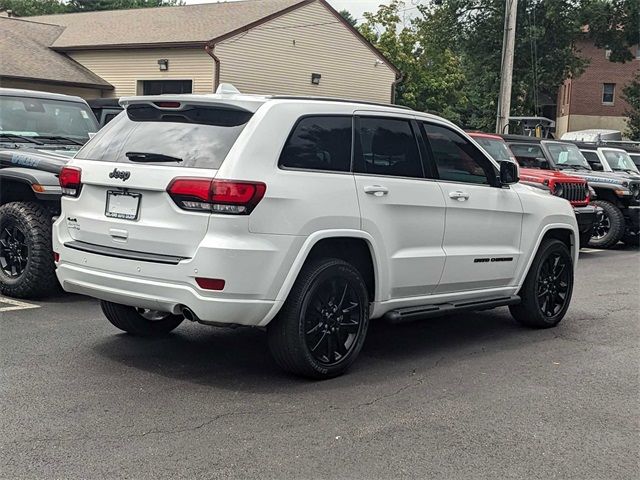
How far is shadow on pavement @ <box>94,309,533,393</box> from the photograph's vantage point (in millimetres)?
5344

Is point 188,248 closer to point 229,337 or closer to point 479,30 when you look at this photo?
point 229,337

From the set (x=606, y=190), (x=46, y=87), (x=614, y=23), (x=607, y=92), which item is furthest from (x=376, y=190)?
(x=607, y=92)

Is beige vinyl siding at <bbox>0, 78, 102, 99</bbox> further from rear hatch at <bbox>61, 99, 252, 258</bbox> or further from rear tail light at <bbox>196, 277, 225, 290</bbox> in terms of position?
rear tail light at <bbox>196, 277, 225, 290</bbox>

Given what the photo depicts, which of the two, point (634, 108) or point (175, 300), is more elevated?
point (634, 108)

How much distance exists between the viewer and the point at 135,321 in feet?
20.4

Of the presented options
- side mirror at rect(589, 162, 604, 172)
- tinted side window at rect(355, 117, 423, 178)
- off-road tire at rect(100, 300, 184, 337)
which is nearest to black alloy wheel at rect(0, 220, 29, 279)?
off-road tire at rect(100, 300, 184, 337)

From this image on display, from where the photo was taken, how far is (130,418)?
4.46m

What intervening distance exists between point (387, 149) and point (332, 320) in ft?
4.51

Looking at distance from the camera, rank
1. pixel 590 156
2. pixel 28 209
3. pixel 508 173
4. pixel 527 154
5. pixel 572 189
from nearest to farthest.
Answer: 1. pixel 508 173
2. pixel 28 209
3. pixel 572 189
4. pixel 527 154
5. pixel 590 156

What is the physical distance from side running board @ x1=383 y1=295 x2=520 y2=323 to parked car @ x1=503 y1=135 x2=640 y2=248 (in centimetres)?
850

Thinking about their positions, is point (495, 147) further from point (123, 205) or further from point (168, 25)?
point (168, 25)

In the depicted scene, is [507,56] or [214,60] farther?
[214,60]

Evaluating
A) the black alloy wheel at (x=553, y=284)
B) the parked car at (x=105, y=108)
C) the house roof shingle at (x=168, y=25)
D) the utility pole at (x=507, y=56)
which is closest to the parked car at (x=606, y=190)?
the utility pole at (x=507, y=56)

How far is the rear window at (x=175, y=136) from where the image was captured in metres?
5.00
